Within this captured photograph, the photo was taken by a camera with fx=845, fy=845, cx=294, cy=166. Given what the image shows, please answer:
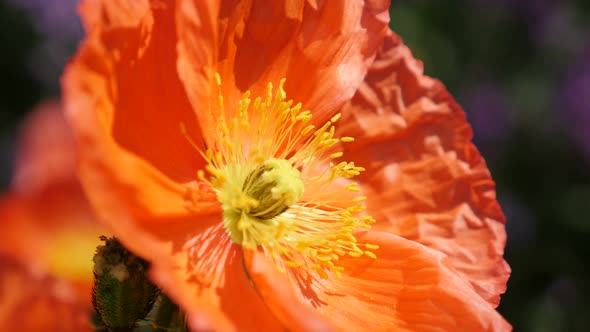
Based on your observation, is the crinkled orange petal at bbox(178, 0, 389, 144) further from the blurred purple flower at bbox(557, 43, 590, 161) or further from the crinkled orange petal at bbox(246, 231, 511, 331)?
the blurred purple flower at bbox(557, 43, 590, 161)

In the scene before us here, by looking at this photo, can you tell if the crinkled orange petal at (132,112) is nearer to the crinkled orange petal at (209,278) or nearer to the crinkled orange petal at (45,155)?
the crinkled orange petal at (209,278)

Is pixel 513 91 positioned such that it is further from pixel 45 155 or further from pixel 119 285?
pixel 119 285

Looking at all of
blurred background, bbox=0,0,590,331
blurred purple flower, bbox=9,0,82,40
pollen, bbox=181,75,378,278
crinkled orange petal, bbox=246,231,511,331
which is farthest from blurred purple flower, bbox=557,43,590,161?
crinkled orange petal, bbox=246,231,511,331

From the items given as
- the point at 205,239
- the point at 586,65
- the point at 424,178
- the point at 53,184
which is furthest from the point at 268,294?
the point at 586,65

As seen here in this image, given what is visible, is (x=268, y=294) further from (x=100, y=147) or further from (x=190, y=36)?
(x=190, y=36)

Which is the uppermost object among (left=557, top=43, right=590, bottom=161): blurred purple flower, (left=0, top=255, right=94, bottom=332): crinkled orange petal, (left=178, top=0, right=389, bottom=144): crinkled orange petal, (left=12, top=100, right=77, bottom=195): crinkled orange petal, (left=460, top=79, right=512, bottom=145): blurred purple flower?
(left=12, top=100, right=77, bottom=195): crinkled orange petal

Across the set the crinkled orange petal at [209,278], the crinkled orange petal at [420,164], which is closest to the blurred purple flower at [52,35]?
the crinkled orange petal at [420,164]
